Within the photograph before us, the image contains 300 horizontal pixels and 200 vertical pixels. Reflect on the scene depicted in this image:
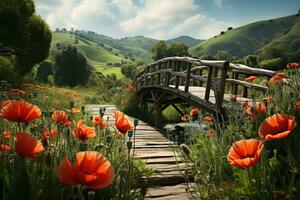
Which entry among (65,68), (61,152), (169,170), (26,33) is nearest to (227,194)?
(61,152)

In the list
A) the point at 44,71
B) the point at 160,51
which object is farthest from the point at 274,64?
the point at 44,71

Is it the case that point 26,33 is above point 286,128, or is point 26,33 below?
above

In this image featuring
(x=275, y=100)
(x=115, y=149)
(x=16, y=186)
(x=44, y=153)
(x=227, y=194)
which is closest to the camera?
(x=16, y=186)

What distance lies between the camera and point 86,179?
1.27 meters

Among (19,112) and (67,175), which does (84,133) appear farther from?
(67,175)

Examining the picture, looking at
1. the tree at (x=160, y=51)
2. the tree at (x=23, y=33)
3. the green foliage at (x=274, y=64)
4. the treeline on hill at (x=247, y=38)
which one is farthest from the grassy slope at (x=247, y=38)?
the tree at (x=23, y=33)

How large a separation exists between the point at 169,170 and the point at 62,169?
11.7 ft

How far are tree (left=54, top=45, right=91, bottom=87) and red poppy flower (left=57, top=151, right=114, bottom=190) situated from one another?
3536cm

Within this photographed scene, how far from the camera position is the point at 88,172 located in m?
1.33

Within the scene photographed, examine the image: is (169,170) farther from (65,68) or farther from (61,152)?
(65,68)

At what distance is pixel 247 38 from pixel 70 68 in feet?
448

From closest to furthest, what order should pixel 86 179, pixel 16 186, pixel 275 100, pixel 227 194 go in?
pixel 86 179 → pixel 16 186 → pixel 227 194 → pixel 275 100

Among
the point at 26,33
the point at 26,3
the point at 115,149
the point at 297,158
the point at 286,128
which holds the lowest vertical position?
the point at 115,149

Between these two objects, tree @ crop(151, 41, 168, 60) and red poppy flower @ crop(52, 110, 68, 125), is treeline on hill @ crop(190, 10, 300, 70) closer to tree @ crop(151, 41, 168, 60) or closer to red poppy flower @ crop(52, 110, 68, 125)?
tree @ crop(151, 41, 168, 60)
